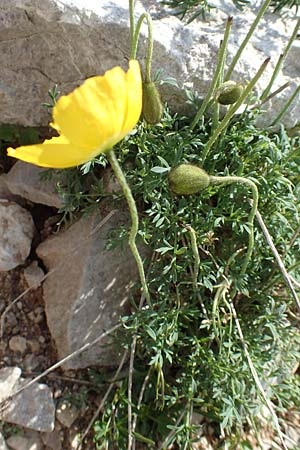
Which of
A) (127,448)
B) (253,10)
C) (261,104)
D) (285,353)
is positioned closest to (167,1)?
(253,10)

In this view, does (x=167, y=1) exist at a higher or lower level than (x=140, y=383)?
higher

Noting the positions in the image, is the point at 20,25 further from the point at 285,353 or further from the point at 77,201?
the point at 285,353

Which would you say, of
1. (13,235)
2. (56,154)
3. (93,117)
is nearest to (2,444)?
(13,235)

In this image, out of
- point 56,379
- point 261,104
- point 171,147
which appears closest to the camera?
point 171,147

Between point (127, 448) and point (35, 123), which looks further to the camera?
point (35, 123)

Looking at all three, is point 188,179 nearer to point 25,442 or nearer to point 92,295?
point 92,295

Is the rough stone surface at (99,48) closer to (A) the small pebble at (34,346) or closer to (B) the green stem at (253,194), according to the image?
(B) the green stem at (253,194)
